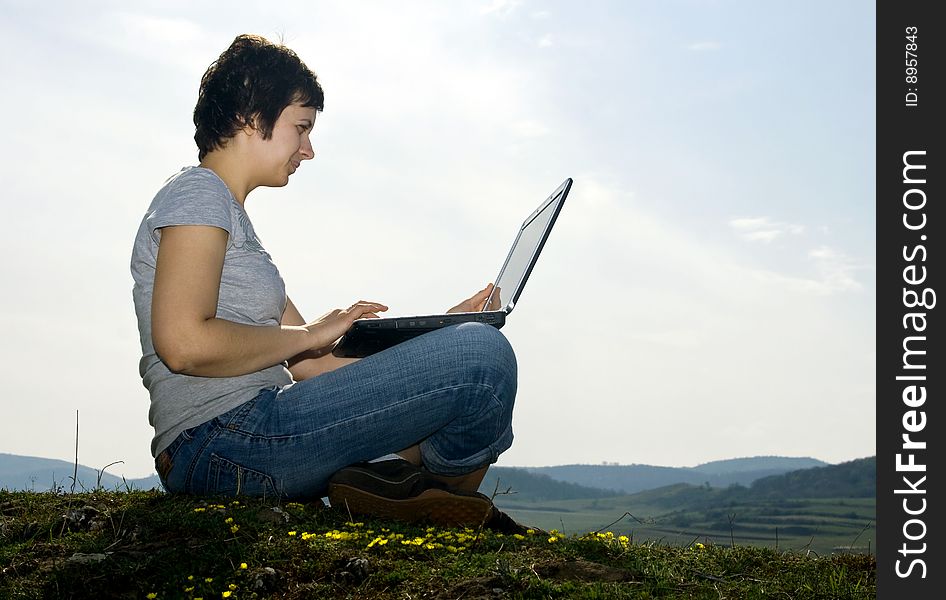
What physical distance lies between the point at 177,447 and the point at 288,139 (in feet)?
5.39

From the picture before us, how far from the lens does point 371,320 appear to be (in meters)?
4.54

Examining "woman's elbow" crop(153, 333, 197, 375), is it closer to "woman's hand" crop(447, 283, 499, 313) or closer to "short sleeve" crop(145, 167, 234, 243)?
"short sleeve" crop(145, 167, 234, 243)

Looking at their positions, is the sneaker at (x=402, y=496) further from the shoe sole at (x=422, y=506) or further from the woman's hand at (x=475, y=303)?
the woman's hand at (x=475, y=303)

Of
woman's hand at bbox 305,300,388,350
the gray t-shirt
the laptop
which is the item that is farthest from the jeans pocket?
the laptop

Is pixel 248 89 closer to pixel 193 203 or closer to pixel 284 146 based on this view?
pixel 284 146

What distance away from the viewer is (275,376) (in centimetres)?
458

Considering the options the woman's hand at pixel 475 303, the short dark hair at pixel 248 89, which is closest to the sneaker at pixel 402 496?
the woman's hand at pixel 475 303

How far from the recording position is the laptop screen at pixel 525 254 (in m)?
5.20

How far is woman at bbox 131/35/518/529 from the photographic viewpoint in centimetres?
419

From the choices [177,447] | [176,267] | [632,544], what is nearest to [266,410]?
[177,447]

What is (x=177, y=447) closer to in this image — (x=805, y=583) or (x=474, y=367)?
(x=474, y=367)

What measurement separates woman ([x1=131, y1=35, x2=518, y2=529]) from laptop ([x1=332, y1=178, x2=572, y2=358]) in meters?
0.14

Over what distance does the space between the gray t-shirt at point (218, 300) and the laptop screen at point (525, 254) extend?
1.36m

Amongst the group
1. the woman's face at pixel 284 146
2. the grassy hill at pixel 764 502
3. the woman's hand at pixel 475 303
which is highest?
the woman's face at pixel 284 146
